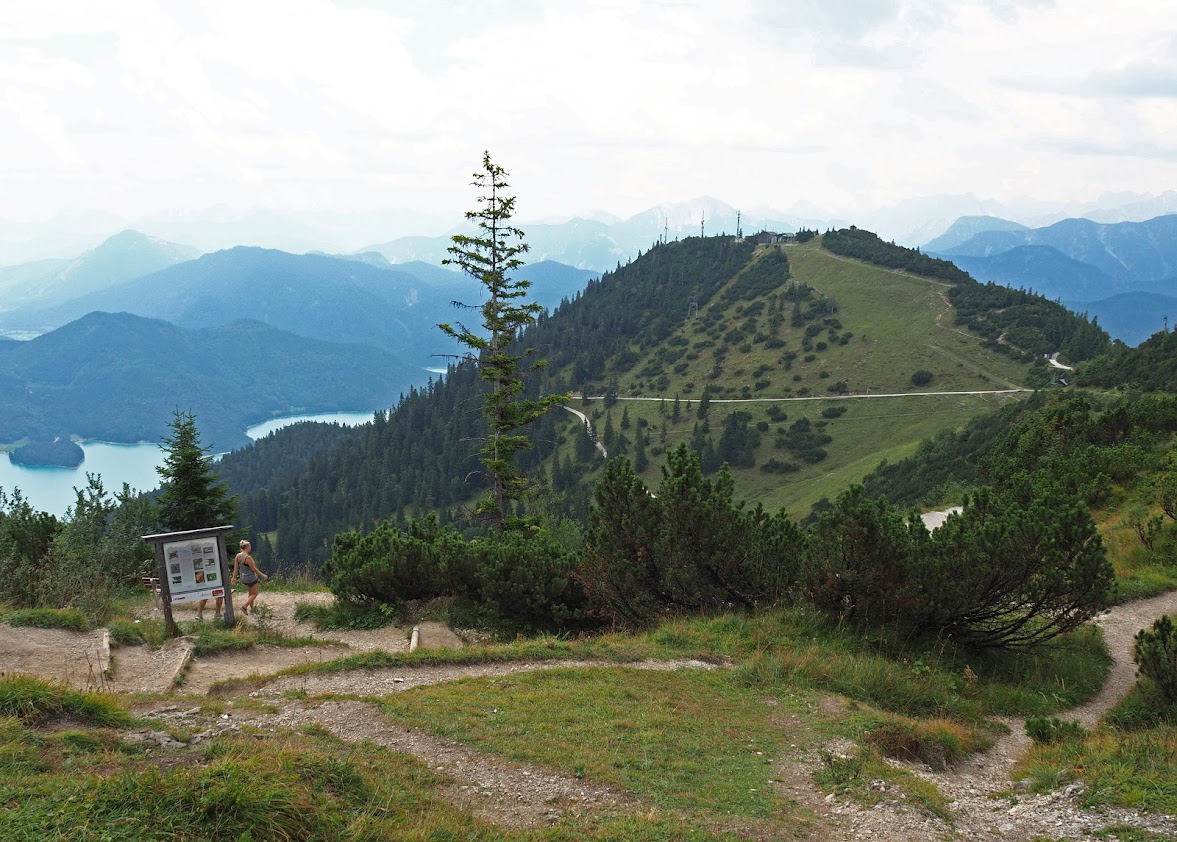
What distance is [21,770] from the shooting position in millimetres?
5254

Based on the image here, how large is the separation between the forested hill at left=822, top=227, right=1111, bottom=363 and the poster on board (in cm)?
11474

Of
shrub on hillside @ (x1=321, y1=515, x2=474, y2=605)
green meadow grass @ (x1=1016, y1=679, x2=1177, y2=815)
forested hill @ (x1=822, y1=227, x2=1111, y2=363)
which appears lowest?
green meadow grass @ (x1=1016, y1=679, x2=1177, y2=815)

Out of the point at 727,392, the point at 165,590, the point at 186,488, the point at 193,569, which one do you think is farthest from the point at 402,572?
the point at 727,392

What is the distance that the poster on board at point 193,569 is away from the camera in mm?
13234

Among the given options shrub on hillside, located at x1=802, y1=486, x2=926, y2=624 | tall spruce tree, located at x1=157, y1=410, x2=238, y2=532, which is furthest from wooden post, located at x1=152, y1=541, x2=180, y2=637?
shrub on hillside, located at x1=802, y1=486, x2=926, y2=624

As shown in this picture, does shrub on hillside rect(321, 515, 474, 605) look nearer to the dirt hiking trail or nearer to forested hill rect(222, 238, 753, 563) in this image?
the dirt hiking trail

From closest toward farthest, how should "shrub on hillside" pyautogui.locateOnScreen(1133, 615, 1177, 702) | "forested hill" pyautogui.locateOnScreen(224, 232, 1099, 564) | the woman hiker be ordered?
"shrub on hillside" pyautogui.locateOnScreen(1133, 615, 1177, 702) < the woman hiker < "forested hill" pyautogui.locateOnScreen(224, 232, 1099, 564)

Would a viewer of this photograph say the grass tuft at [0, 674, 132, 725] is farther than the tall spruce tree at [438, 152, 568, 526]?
No

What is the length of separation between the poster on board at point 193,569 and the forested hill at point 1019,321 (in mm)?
114736

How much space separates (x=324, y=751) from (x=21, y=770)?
2304 mm

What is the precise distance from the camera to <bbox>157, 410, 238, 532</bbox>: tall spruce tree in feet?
71.5

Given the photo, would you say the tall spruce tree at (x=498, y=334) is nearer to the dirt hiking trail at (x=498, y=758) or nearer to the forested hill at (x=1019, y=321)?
the dirt hiking trail at (x=498, y=758)

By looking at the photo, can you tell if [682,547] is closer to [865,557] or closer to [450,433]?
[865,557]

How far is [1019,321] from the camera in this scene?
115938mm
